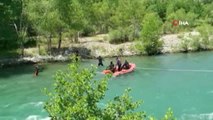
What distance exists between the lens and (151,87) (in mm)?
41312

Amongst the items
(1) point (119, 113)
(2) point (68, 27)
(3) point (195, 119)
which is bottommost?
(3) point (195, 119)

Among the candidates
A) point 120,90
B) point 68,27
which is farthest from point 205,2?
point 120,90

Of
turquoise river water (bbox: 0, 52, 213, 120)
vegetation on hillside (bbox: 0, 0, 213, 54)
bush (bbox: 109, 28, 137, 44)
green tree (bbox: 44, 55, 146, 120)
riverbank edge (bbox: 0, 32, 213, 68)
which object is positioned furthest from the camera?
bush (bbox: 109, 28, 137, 44)

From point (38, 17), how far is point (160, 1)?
41.4m

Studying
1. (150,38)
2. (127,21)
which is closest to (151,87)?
(150,38)

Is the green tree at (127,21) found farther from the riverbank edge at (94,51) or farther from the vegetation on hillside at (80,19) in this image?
the riverbank edge at (94,51)

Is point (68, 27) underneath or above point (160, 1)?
underneath

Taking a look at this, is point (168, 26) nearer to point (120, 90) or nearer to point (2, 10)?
point (2, 10)

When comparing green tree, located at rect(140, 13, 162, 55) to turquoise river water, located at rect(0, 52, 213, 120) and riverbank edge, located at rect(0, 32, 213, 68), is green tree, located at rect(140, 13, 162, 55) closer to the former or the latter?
riverbank edge, located at rect(0, 32, 213, 68)

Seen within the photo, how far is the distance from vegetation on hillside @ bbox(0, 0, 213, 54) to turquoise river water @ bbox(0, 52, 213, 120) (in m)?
6.52

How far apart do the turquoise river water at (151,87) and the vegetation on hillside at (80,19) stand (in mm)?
6519

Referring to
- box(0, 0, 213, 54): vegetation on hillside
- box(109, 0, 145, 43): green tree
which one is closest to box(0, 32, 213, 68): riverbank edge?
box(0, 0, 213, 54): vegetation on hillside

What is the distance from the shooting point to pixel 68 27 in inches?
2409

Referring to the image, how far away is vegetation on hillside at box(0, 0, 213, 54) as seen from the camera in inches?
2333
